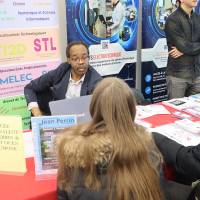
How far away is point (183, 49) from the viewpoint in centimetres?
324

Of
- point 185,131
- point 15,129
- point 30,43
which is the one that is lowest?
point 185,131

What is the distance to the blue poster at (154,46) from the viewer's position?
166 inches

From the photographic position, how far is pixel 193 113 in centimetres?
245

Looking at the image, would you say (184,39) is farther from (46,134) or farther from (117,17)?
(46,134)

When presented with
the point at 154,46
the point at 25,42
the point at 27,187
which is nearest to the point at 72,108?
the point at 27,187

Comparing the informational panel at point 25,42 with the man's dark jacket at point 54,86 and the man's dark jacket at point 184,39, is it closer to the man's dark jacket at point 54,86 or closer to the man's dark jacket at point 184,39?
the man's dark jacket at point 54,86

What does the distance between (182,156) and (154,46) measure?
3024mm

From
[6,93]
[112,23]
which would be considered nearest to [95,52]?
[112,23]

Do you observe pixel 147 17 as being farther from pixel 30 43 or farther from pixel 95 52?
pixel 30 43

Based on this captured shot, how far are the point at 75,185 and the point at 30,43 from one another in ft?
7.85

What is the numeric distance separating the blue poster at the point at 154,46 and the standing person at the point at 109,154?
10.2 ft

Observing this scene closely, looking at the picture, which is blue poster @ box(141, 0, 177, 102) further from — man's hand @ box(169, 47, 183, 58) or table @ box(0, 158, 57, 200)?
table @ box(0, 158, 57, 200)

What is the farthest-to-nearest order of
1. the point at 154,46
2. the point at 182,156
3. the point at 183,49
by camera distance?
the point at 154,46, the point at 183,49, the point at 182,156

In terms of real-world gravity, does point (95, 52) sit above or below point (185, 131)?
above
